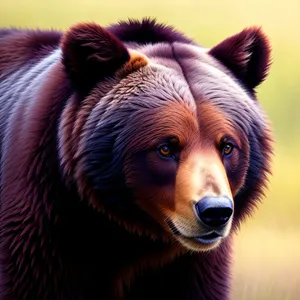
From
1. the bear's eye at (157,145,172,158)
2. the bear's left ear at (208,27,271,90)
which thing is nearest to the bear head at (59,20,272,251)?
the bear's eye at (157,145,172,158)

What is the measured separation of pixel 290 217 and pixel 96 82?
407cm

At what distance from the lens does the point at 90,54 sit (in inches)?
235

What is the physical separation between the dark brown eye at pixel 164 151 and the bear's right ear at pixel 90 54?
58 centimetres

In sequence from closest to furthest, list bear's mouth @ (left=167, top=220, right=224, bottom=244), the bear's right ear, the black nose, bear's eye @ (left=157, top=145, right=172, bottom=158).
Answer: the black nose, bear's mouth @ (left=167, top=220, right=224, bottom=244), bear's eye @ (left=157, top=145, right=172, bottom=158), the bear's right ear

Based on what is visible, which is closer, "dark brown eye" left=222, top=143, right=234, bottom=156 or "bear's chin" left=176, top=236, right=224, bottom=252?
"bear's chin" left=176, top=236, right=224, bottom=252

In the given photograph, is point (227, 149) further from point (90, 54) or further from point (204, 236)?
point (90, 54)

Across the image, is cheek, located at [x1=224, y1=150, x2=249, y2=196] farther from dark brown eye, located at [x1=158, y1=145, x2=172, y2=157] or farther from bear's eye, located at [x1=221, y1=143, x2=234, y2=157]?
dark brown eye, located at [x1=158, y1=145, x2=172, y2=157]

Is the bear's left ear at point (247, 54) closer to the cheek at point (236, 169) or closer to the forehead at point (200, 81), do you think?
the forehead at point (200, 81)

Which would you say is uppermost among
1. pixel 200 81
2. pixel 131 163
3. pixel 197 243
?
pixel 200 81

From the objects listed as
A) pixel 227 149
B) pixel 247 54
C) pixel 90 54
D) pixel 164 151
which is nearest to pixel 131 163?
pixel 164 151

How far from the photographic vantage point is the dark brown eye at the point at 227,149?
588 centimetres

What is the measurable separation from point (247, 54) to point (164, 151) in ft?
3.15

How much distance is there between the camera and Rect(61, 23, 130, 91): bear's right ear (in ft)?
19.4

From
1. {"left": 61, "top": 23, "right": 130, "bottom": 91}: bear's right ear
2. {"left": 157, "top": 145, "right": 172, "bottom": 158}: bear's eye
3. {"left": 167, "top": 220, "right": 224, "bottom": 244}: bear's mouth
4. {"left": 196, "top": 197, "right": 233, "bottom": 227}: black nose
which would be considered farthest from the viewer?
{"left": 61, "top": 23, "right": 130, "bottom": 91}: bear's right ear
